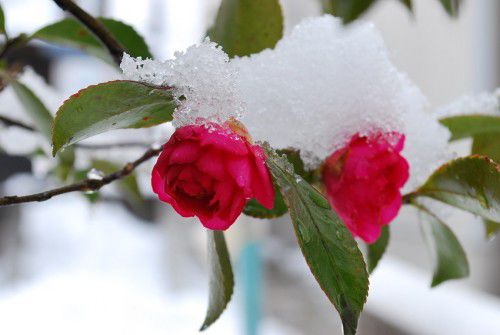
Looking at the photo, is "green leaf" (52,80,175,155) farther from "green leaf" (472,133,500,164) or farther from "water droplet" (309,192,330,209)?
"green leaf" (472,133,500,164)

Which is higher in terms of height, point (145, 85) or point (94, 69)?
point (94, 69)

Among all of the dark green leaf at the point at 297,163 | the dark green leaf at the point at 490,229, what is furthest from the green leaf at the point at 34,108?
the dark green leaf at the point at 490,229

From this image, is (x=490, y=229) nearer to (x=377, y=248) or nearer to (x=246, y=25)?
(x=377, y=248)

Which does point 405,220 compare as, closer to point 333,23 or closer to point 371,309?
point 371,309

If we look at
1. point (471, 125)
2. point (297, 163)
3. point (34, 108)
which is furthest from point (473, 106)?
point (34, 108)

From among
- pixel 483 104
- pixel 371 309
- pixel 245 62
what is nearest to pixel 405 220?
pixel 371 309

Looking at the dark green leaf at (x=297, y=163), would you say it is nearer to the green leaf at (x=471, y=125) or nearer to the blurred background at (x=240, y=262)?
the green leaf at (x=471, y=125)

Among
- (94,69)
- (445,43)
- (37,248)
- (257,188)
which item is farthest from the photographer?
(94,69)
